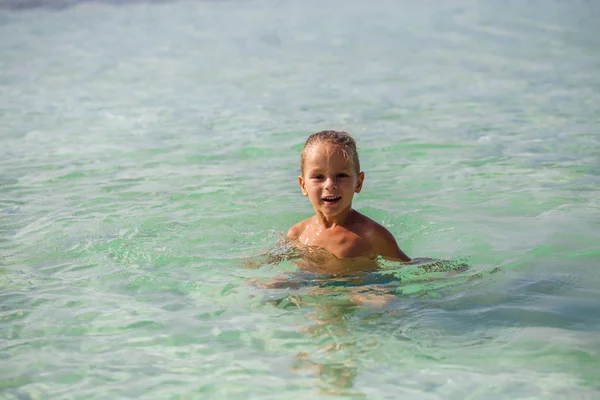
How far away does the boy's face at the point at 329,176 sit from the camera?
182 inches

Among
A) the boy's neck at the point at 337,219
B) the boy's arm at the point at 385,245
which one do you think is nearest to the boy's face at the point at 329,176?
the boy's neck at the point at 337,219

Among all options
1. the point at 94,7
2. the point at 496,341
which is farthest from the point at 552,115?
the point at 94,7

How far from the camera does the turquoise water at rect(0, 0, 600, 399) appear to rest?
12.1 ft

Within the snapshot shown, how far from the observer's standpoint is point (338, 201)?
15.5ft

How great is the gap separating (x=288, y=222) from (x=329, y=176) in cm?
150

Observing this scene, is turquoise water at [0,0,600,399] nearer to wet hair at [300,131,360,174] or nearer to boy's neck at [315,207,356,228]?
boy's neck at [315,207,356,228]

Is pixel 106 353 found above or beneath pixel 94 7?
beneath

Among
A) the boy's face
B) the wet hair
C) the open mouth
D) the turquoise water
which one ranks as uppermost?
the wet hair

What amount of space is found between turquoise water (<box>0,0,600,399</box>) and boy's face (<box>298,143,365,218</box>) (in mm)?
496

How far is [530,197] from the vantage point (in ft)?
20.8

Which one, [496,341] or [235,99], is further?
[235,99]

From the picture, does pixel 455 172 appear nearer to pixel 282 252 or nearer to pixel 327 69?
pixel 282 252

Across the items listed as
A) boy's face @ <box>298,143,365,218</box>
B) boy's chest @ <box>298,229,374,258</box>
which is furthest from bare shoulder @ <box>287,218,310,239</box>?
boy's face @ <box>298,143,365,218</box>

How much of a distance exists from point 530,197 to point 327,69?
6774 millimetres
